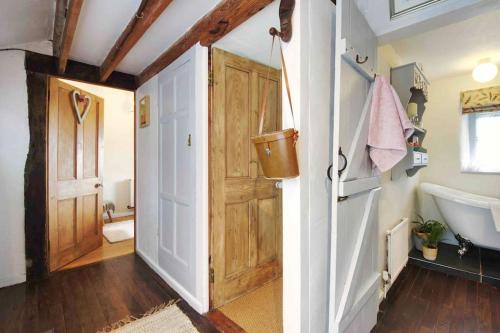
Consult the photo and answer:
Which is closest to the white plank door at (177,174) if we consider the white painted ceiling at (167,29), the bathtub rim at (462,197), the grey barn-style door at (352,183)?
the white painted ceiling at (167,29)

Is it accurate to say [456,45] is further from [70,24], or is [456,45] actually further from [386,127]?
[70,24]

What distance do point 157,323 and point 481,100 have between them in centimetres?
423

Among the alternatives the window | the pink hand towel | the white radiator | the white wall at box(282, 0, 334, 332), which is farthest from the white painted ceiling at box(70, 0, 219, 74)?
the window

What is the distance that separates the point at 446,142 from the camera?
312 cm

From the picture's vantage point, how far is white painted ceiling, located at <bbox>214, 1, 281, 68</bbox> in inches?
56.8

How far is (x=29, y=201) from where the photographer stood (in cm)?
225

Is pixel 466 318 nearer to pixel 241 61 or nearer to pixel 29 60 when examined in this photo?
pixel 241 61

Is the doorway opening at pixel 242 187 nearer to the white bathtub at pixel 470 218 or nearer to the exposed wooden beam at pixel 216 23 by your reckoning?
the exposed wooden beam at pixel 216 23

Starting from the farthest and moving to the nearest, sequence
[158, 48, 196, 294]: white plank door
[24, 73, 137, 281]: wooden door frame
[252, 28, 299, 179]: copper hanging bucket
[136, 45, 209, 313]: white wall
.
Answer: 1. [24, 73, 137, 281]: wooden door frame
2. [158, 48, 196, 294]: white plank door
3. [136, 45, 209, 313]: white wall
4. [252, 28, 299, 179]: copper hanging bucket

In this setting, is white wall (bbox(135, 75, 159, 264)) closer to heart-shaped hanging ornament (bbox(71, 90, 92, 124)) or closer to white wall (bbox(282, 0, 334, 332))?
heart-shaped hanging ornament (bbox(71, 90, 92, 124))

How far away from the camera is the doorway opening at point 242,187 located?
5.80ft

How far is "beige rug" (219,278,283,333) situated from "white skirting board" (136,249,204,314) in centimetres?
18

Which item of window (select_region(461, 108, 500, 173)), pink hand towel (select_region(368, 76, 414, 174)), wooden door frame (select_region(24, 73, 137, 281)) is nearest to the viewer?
pink hand towel (select_region(368, 76, 414, 174))

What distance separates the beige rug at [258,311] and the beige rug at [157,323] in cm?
31
